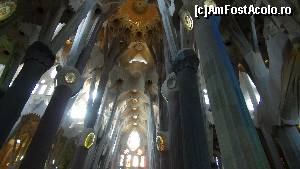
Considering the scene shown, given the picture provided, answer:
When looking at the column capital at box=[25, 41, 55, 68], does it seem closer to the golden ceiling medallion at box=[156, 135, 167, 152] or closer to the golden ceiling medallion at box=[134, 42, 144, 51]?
the golden ceiling medallion at box=[156, 135, 167, 152]

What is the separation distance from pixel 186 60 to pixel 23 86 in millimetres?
5069

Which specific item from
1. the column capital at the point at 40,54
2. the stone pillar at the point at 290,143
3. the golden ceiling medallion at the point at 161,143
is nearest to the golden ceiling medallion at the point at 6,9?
the column capital at the point at 40,54

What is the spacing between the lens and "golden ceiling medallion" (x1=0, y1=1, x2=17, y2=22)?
32.3 ft

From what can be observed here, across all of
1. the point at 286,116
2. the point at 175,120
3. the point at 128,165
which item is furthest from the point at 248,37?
the point at 128,165

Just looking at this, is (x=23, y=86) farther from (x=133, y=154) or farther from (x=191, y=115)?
(x=133, y=154)

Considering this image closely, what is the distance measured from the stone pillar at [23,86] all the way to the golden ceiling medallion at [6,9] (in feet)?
9.85

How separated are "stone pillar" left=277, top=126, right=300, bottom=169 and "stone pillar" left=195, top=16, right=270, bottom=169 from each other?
4289 millimetres

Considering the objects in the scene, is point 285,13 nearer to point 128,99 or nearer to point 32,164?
point 32,164

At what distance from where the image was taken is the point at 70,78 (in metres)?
9.91

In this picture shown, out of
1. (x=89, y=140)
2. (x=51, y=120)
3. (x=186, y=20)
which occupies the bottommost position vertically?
(x=51, y=120)

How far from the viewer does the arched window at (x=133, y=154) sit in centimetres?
2401

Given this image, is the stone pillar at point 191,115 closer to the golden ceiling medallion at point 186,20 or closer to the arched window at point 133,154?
the golden ceiling medallion at point 186,20

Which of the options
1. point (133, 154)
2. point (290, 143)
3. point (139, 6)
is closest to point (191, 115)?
point (290, 143)

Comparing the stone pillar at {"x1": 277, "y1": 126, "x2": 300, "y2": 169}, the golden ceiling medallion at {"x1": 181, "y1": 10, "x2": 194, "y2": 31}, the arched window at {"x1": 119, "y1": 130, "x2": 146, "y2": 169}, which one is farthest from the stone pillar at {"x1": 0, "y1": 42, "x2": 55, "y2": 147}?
the arched window at {"x1": 119, "y1": 130, "x2": 146, "y2": 169}
